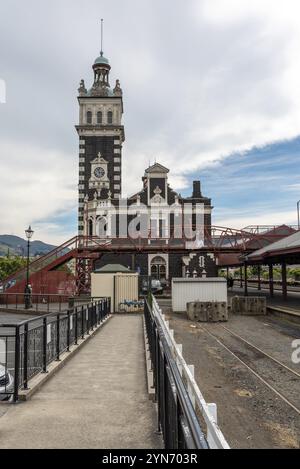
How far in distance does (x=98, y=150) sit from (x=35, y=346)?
57.5 m

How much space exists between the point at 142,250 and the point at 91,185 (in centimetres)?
2483

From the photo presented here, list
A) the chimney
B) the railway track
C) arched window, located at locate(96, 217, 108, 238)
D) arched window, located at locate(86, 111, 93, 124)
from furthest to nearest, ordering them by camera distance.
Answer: arched window, located at locate(86, 111, 93, 124)
the chimney
arched window, located at locate(96, 217, 108, 238)
the railway track

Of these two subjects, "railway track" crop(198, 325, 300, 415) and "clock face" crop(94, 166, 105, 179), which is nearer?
"railway track" crop(198, 325, 300, 415)

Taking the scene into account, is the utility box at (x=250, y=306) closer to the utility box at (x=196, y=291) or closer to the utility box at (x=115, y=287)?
the utility box at (x=196, y=291)

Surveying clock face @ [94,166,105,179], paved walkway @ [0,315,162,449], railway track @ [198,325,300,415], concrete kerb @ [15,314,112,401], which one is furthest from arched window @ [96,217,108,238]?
paved walkway @ [0,315,162,449]

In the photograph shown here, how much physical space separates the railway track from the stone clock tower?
42131 millimetres

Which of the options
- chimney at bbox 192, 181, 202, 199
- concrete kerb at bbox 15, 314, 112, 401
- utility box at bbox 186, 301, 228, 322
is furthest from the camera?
chimney at bbox 192, 181, 202, 199

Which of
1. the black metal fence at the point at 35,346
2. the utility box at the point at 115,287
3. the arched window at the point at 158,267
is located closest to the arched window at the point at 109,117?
the arched window at the point at 158,267

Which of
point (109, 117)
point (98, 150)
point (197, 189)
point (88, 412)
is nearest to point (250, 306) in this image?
point (88, 412)

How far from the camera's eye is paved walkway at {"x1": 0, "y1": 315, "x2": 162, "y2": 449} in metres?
4.96

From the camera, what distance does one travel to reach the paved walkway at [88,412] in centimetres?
496

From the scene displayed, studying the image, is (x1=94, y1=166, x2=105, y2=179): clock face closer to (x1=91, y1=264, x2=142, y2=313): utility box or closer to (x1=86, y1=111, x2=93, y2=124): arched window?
(x1=86, y1=111, x2=93, y2=124): arched window

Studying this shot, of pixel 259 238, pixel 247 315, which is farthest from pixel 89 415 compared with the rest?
pixel 259 238
